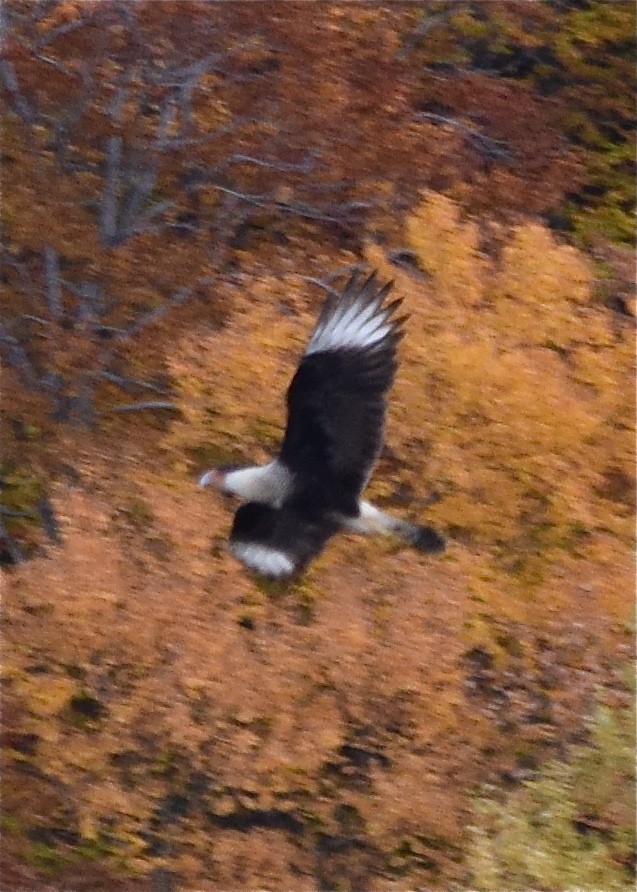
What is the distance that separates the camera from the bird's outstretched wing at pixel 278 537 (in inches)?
246

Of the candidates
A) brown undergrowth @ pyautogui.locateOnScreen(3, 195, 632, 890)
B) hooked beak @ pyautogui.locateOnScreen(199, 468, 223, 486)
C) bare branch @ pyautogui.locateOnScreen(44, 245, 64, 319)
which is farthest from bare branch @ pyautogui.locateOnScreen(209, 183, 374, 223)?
hooked beak @ pyautogui.locateOnScreen(199, 468, 223, 486)

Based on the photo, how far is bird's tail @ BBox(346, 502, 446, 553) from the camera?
20.2 feet

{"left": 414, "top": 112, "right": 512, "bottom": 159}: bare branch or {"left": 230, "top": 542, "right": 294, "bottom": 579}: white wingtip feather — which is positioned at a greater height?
{"left": 414, "top": 112, "right": 512, "bottom": 159}: bare branch

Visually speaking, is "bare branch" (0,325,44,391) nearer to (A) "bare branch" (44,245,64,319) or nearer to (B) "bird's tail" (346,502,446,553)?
→ (A) "bare branch" (44,245,64,319)

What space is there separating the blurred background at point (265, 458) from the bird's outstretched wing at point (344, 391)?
2.66m

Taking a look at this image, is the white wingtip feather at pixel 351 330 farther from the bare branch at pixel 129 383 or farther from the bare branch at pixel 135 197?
the bare branch at pixel 135 197

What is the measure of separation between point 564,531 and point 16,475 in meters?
4.21

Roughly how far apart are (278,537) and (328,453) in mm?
522

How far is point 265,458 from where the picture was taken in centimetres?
902

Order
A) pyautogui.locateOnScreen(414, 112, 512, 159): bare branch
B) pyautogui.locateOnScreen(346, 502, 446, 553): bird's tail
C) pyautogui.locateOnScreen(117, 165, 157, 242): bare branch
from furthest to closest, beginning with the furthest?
pyautogui.locateOnScreen(414, 112, 512, 159): bare branch, pyautogui.locateOnScreen(117, 165, 157, 242): bare branch, pyautogui.locateOnScreen(346, 502, 446, 553): bird's tail

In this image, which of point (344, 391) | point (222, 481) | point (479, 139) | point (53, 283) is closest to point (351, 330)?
point (344, 391)

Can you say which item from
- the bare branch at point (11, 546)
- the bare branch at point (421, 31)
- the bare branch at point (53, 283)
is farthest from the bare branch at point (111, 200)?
the bare branch at point (421, 31)

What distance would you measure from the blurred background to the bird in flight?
2.45 meters

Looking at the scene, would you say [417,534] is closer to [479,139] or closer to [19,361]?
[19,361]
